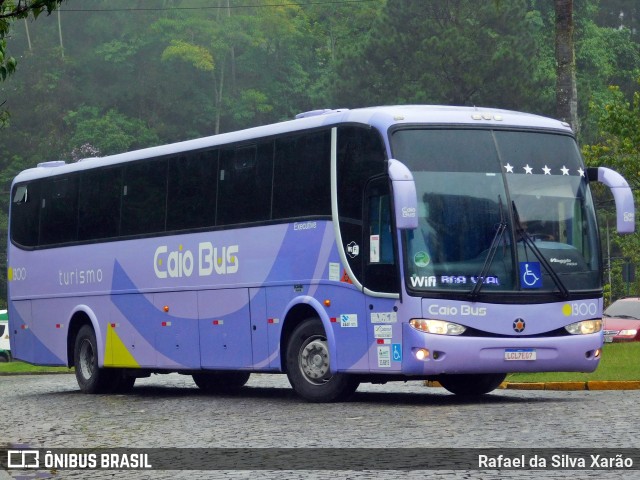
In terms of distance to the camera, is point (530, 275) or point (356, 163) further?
point (356, 163)

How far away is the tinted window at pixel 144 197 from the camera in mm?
22047

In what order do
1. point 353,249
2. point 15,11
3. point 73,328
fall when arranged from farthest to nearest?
point 73,328
point 353,249
point 15,11

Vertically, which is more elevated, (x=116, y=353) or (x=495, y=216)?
(x=495, y=216)

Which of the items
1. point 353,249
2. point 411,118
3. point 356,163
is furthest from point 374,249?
point 411,118

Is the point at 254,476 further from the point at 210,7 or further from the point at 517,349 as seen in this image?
the point at 210,7

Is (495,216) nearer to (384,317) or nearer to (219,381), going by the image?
(384,317)

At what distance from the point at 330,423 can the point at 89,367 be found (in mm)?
9533

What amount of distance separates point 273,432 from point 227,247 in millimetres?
6413

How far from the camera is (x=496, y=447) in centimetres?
1198

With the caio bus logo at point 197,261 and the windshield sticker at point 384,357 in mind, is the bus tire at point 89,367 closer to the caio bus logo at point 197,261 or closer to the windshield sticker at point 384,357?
the caio bus logo at point 197,261

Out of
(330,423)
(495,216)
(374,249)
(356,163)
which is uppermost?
(356,163)

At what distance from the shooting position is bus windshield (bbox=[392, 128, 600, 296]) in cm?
1697

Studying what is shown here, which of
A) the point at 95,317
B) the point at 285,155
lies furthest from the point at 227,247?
the point at 95,317

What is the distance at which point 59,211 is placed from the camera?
2470 cm
